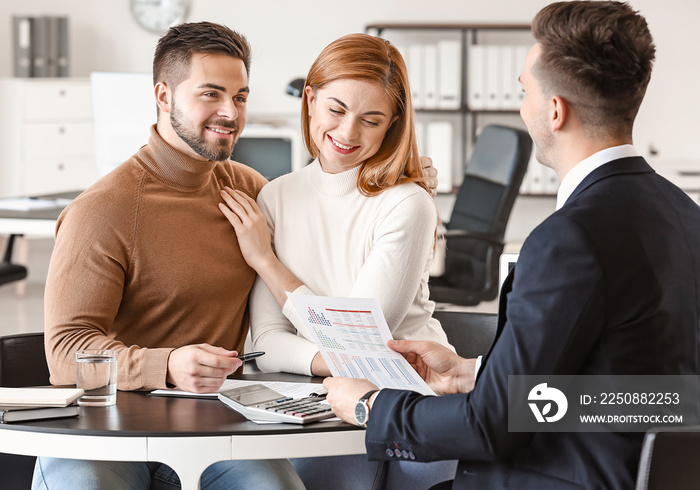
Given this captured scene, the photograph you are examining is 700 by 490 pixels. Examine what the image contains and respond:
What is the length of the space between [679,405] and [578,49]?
0.51 meters

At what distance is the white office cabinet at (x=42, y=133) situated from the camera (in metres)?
6.11

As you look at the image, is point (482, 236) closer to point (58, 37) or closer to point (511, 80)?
point (511, 80)

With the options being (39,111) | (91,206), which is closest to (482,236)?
(91,206)

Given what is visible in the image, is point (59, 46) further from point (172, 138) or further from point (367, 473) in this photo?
point (367, 473)

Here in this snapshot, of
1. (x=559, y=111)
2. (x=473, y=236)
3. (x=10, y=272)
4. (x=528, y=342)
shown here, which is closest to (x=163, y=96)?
(x=559, y=111)

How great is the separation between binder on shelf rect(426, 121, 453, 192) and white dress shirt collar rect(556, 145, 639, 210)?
477 centimetres

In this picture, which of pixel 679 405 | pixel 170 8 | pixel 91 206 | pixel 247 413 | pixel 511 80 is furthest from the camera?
pixel 170 8

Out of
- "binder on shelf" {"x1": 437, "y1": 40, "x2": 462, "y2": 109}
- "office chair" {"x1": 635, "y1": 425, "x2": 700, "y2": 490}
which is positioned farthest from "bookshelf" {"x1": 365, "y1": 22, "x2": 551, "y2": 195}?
"office chair" {"x1": 635, "y1": 425, "x2": 700, "y2": 490}

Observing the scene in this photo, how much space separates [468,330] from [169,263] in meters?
0.72

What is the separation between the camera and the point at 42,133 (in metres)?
6.16

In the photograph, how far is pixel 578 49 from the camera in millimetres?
1220

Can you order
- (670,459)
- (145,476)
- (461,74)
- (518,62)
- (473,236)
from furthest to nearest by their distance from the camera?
(461,74)
(518,62)
(473,236)
(145,476)
(670,459)

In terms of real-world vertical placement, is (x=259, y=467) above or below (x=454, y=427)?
below

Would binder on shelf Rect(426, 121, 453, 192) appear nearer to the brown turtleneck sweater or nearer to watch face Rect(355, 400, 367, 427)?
the brown turtleneck sweater
